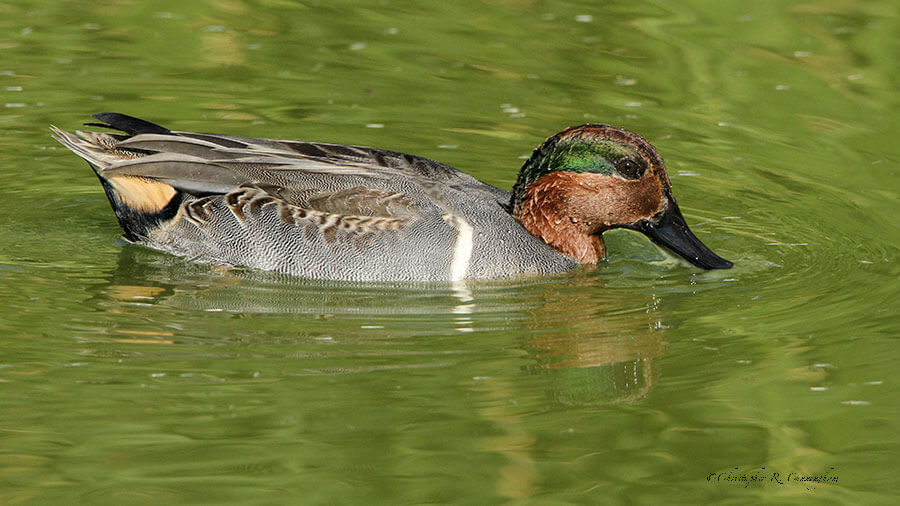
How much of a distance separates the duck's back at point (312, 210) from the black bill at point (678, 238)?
60 cm

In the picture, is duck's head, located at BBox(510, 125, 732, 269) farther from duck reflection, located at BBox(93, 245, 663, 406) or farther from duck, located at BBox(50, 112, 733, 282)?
duck reflection, located at BBox(93, 245, 663, 406)

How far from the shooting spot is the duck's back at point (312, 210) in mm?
8203

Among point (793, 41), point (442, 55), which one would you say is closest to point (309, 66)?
point (442, 55)

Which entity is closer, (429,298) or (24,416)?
(24,416)

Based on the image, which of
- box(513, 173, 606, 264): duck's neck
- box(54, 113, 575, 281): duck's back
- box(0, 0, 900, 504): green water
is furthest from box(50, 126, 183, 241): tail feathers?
box(513, 173, 606, 264): duck's neck

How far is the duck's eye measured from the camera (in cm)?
838

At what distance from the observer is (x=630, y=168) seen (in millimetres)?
8383

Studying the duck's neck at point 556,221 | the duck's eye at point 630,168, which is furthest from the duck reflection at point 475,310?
the duck's eye at point 630,168

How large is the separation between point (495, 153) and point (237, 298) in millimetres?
3555

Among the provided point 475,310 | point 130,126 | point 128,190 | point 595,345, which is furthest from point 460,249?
point 130,126

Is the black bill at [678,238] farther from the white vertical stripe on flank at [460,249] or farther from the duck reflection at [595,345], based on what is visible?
the white vertical stripe on flank at [460,249]

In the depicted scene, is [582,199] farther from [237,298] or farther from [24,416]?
[24,416]

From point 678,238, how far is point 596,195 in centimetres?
60

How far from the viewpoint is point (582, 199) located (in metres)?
8.52
